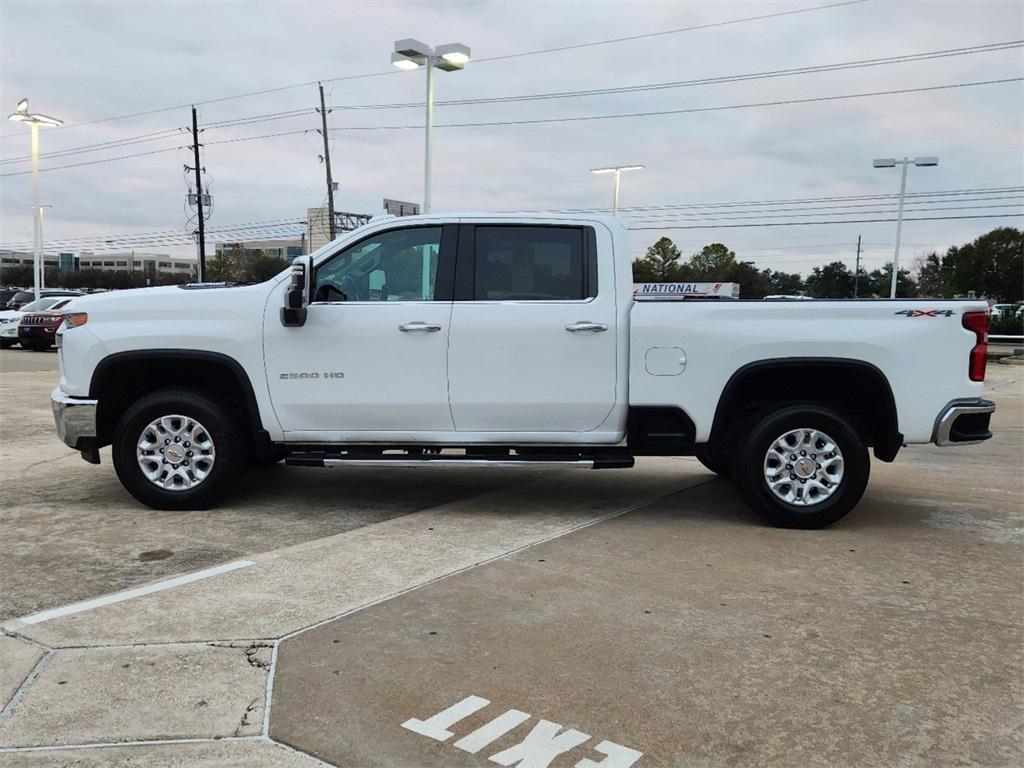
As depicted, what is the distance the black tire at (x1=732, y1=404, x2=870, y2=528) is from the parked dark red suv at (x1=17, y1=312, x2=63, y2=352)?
20826mm

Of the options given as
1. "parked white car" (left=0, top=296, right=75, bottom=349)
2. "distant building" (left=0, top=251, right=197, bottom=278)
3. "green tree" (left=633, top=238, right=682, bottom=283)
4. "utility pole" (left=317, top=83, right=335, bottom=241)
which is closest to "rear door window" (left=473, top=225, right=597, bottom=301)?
"parked white car" (left=0, top=296, right=75, bottom=349)

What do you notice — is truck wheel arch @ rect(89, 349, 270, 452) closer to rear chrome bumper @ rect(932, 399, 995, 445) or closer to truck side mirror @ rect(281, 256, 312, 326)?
truck side mirror @ rect(281, 256, 312, 326)

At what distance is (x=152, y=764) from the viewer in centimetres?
277

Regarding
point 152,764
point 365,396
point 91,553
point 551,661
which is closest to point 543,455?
point 365,396

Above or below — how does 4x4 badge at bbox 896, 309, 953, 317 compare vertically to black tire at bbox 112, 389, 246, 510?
above

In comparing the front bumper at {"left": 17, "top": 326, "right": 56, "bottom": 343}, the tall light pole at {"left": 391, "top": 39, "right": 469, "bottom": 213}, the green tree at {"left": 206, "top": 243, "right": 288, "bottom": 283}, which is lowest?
the front bumper at {"left": 17, "top": 326, "right": 56, "bottom": 343}

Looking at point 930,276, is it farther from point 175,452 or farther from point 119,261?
point 119,261

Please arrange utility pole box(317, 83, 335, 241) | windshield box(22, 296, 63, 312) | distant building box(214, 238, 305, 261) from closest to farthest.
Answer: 1. windshield box(22, 296, 63, 312)
2. utility pole box(317, 83, 335, 241)
3. distant building box(214, 238, 305, 261)

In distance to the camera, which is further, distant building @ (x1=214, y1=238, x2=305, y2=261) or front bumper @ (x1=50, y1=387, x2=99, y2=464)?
distant building @ (x1=214, y1=238, x2=305, y2=261)

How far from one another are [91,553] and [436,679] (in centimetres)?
262

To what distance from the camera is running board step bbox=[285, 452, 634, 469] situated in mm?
5652

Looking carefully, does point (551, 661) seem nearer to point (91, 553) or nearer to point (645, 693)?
point (645, 693)

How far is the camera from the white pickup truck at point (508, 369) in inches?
219

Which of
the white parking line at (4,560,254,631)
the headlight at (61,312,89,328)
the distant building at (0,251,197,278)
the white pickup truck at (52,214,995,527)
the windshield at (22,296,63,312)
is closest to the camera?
the white parking line at (4,560,254,631)
